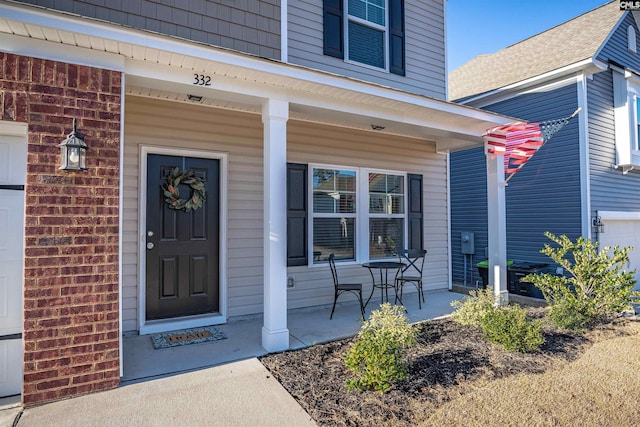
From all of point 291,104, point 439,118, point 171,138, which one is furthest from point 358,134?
point 171,138

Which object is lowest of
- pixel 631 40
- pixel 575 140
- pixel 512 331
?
pixel 512 331

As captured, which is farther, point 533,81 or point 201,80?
point 533,81

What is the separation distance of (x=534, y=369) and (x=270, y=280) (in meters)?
2.42

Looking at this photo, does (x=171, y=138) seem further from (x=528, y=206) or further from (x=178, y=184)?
(x=528, y=206)

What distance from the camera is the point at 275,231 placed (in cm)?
355

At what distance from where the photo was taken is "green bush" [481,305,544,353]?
3.49 metres

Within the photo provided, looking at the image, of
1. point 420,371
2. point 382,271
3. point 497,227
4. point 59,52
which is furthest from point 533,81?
point 59,52

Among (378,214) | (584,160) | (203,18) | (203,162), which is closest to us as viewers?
(203,18)

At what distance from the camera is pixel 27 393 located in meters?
2.49

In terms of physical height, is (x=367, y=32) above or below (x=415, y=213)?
above

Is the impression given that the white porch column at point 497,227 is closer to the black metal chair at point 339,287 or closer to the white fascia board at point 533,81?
the black metal chair at point 339,287

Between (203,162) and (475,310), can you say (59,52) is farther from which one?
(475,310)

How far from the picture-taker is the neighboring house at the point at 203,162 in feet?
8.46

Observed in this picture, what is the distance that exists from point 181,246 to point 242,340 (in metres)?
1.27
